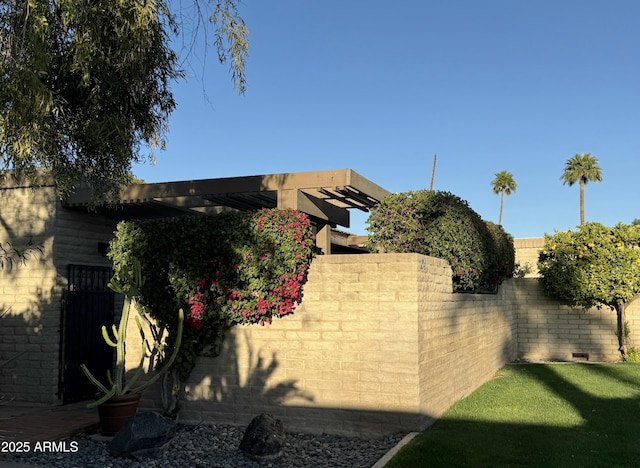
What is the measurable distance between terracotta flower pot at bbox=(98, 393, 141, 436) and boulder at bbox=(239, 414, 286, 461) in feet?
6.26

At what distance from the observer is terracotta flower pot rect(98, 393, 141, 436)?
26.3 ft

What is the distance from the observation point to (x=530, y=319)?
1662 cm

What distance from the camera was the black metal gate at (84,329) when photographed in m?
10.6

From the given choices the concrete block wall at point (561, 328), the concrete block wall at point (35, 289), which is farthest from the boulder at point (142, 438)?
the concrete block wall at point (561, 328)

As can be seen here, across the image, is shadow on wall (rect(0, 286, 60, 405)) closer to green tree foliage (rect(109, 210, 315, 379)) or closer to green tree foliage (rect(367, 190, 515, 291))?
green tree foliage (rect(109, 210, 315, 379))

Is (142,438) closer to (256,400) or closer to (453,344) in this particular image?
(256,400)

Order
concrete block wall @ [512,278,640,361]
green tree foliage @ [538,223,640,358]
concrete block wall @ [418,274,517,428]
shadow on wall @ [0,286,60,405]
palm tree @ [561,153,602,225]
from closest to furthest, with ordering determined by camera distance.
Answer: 1. concrete block wall @ [418,274,517,428]
2. shadow on wall @ [0,286,60,405]
3. green tree foliage @ [538,223,640,358]
4. concrete block wall @ [512,278,640,361]
5. palm tree @ [561,153,602,225]

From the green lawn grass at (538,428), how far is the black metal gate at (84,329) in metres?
6.43

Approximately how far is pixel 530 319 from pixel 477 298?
5504mm

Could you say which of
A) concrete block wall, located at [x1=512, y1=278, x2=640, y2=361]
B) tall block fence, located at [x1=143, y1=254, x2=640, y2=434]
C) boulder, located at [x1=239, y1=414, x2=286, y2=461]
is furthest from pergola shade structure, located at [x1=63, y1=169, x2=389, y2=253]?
concrete block wall, located at [x1=512, y1=278, x2=640, y2=361]

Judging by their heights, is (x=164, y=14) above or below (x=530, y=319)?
above

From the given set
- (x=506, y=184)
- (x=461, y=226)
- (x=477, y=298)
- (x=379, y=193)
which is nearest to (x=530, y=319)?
(x=477, y=298)

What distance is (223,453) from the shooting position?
24.3 ft

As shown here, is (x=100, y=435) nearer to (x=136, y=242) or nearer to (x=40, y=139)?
(x=136, y=242)
